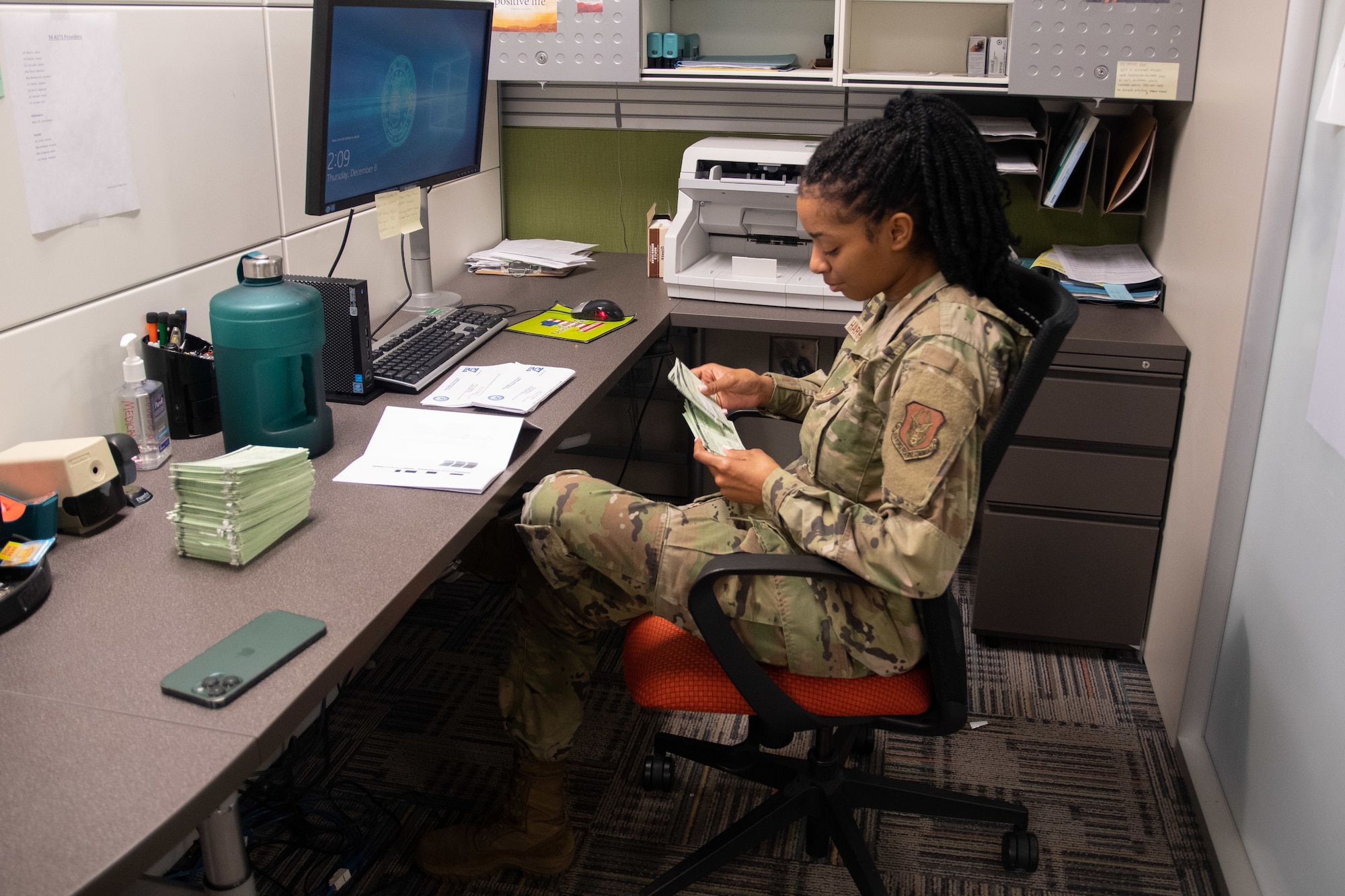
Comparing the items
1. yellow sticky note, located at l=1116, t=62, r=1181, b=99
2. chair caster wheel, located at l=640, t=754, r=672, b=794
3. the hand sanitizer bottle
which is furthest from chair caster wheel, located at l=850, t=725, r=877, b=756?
yellow sticky note, located at l=1116, t=62, r=1181, b=99

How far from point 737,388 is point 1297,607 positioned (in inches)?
34.8

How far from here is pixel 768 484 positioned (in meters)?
1.39

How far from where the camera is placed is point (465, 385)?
1.80m

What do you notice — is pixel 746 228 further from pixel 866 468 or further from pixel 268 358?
pixel 268 358

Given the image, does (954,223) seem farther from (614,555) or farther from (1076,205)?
(1076,205)

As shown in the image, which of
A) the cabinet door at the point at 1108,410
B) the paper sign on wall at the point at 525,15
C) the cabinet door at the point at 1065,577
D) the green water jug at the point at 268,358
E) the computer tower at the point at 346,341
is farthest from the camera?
the paper sign on wall at the point at 525,15

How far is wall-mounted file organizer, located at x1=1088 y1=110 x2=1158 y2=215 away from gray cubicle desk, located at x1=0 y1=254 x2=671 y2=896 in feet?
5.01

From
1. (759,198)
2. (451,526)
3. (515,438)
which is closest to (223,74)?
(515,438)

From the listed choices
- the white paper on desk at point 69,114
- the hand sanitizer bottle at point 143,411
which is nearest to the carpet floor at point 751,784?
the hand sanitizer bottle at point 143,411

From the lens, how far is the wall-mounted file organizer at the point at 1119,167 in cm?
236

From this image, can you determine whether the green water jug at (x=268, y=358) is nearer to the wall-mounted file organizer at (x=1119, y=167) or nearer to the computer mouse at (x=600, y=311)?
the computer mouse at (x=600, y=311)

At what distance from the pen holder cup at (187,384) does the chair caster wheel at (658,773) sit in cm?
95

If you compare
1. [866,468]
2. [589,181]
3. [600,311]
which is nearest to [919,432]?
[866,468]

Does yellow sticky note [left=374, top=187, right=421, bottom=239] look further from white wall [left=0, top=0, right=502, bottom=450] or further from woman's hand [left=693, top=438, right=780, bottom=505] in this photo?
woman's hand [left=693, top=438, right=780, bottom=505]
